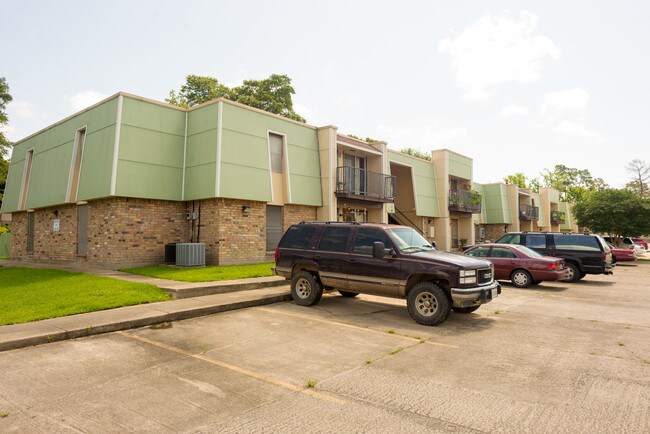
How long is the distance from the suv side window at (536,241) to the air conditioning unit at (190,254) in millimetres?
12884

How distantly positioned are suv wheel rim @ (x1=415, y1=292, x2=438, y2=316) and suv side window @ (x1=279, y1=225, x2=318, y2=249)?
9.88 feet

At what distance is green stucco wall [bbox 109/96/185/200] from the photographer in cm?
1491

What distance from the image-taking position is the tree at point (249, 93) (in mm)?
39562

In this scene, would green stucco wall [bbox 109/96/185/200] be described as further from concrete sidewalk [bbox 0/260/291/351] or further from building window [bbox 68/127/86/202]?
concrete sidewalk [bbox 0/260/291/351]

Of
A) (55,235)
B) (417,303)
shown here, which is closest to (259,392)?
(417,303)

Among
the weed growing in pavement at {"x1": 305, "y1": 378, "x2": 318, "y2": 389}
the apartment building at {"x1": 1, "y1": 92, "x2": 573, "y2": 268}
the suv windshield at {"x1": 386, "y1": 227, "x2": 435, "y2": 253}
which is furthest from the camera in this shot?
the apartment building at {"x1": 1, "y1": 92, "x2": 573, "y2": 268}

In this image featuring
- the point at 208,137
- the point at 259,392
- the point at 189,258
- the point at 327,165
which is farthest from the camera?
the point at 327,165

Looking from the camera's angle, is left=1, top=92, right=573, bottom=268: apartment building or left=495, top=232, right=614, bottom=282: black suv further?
left=1, top=92, right=573, bottom=268: apartment building

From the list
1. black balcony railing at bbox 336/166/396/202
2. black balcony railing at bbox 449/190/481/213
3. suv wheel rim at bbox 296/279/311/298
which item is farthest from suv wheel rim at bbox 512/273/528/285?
black balcony railing at bbox 449/190/481/213

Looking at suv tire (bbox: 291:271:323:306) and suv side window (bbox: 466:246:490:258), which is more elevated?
suv side window (bbox: 466:246:490:258)

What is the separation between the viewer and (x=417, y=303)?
7426mm

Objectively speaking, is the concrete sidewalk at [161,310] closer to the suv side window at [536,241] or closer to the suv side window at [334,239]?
the suv side window at [334,239]

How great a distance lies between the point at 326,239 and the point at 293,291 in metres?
1.53

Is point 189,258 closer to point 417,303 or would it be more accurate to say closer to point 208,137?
point 208,137
